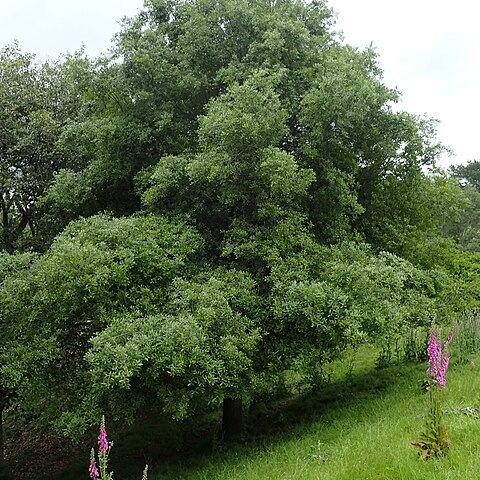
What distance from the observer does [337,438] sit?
7.38m

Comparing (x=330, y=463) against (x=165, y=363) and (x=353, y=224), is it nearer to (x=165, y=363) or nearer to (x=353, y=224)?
(x=165, y=363)

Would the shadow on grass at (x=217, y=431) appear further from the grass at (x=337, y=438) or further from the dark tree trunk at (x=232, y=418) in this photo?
the dark tree trunk at (x=232, y=418)

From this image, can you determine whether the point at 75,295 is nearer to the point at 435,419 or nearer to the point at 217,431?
the point at 435,419

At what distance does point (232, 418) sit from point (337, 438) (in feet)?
10.8

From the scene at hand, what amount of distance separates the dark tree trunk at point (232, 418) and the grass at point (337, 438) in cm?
28

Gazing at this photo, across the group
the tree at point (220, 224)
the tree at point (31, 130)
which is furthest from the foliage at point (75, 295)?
the tree at point (31, 130)

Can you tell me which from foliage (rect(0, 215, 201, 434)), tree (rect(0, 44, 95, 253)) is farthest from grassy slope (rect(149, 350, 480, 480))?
tree (rect(0, 44, 95, 253))

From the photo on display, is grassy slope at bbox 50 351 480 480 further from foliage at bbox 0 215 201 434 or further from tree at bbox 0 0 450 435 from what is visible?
foliage at bbox 0 215 201 434

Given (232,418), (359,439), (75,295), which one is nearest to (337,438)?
(359,439)

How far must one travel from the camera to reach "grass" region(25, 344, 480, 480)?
202 inches

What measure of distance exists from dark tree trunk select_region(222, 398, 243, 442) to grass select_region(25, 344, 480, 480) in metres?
0.28

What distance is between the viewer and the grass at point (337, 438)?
5.12 m

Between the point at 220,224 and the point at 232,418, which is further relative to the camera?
the point at 232,418

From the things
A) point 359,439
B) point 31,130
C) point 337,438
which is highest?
point 31,130
